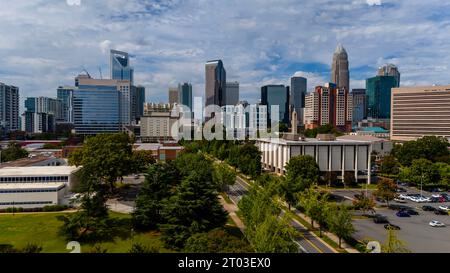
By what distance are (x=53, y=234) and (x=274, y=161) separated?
59.8 ft

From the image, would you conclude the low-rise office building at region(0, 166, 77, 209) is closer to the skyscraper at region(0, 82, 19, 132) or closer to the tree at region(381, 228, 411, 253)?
the tree at region(381, 228, 411, 253)

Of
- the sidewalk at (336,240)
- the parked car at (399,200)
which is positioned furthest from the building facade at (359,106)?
the sidewalk at (336,240)

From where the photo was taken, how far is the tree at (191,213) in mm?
10547

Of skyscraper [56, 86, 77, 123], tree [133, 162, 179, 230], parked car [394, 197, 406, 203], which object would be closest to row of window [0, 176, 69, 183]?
tree [133, 162, 179, 230]

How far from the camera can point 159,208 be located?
12.6m

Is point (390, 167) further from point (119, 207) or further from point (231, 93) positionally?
point (231, 93)

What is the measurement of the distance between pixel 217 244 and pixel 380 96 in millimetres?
104011

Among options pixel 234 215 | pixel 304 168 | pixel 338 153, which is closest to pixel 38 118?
pixel 338 153

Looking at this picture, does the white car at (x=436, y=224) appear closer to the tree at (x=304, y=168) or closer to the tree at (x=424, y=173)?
the tree at (x=304, y=168)

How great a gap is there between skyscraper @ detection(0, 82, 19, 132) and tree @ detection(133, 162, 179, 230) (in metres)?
54.4

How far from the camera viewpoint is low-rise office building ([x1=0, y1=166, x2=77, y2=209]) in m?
16.3

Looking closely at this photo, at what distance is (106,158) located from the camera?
1805cm
